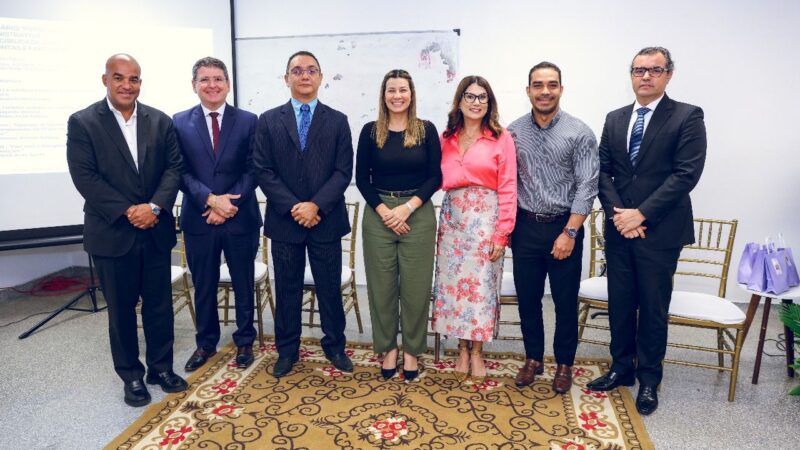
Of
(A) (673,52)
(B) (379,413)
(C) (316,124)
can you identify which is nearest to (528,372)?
(B) (379,413)

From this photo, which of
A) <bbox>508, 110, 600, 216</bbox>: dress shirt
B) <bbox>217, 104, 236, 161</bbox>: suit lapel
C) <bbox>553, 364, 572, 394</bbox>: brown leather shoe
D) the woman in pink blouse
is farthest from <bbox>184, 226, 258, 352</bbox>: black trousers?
<bbox>553, 364, 572, 394</bbox>: brown leather shoe

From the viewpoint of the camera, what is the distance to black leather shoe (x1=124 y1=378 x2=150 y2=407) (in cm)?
247

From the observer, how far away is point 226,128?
273cm

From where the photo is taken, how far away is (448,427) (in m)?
2.27

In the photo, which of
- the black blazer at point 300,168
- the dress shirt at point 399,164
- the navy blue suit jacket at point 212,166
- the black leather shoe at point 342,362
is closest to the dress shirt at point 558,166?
the dress shirt at point 399,164

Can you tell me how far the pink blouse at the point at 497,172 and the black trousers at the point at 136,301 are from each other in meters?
1.53

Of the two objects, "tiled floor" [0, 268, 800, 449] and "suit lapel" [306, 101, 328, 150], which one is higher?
"suit lapel" [306, 101, 328, 150]

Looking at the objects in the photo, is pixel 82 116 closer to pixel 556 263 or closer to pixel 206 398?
pixel 206 398

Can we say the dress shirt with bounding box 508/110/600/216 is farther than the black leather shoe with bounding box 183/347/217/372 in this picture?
No

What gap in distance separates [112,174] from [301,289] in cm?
107

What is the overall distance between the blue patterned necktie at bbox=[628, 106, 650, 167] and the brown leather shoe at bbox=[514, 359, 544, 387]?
3.68 ft

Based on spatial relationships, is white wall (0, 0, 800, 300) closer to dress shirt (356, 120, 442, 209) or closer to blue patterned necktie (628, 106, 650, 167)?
blue patterned necktie (628, 106, 650, 167)

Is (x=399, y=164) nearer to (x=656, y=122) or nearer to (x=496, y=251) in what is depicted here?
(x=496, y=251)

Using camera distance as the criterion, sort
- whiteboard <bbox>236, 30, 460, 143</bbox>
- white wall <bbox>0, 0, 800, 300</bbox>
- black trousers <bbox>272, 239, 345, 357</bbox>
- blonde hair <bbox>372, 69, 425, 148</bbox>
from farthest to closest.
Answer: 1. whiteboard <bbox>236, 30, 460, 143</bbox>
2. white wall <bbox>0, 0, 800, 300</bbox>
3. black trousers <bbox>272, 239, 345, 357</bbox>
4. blonde hair <bbox>372, 69, 425, 148</bbox>
